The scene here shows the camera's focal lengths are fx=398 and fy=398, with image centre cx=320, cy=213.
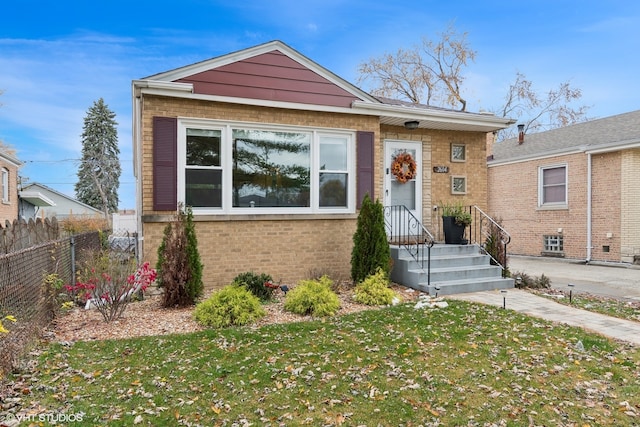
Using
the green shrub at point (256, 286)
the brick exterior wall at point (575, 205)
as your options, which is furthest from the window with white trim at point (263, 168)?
the brick exterior wall at point (575, 205)

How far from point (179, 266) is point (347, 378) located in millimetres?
3335

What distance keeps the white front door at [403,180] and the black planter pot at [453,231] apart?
756 millimetres

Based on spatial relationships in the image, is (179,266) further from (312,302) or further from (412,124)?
(412,124)

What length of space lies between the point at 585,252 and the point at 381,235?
10291 millimetres

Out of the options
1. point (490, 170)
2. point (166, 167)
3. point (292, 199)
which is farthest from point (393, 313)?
point (490, 170)

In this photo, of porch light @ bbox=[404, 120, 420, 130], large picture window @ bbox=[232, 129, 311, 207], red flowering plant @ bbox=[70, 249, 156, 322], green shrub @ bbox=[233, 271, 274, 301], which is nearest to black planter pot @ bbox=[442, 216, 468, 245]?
porch light @ bbox=[404, 120, 420, 130]

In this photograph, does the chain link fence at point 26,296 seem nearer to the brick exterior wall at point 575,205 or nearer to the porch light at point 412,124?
the porch light at point 412,124

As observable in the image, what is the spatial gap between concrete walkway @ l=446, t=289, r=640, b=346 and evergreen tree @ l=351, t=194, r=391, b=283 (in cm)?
130

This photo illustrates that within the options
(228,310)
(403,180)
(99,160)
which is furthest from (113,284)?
(99,160)

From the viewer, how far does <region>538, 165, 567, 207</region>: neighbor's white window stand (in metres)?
14.4

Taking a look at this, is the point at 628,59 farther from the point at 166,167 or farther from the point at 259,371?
the point at 259,371

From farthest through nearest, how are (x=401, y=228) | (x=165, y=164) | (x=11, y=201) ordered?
1. (x=11, y=201)
2. (x=401, y=228)
3. (x=165, y=164)

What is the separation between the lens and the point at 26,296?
4.68m

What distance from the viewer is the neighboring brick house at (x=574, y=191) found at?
41.0 ft
